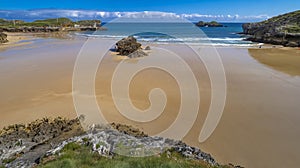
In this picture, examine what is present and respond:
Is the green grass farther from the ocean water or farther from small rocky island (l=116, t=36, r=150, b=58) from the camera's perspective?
small rocky island (l=116, t=36, r=150, b=58)

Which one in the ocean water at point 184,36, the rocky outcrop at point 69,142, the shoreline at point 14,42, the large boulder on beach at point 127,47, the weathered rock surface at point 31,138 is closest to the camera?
the rocky outcrop at point 69,142

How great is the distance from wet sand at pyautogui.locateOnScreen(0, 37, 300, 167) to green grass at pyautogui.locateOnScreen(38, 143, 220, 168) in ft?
6.66

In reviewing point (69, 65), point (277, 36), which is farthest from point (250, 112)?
point (277, 36)

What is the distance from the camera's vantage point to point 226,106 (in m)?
9.52

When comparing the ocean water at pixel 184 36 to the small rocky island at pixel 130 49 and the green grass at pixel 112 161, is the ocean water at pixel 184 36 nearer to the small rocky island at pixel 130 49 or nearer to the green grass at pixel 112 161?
the small rocky island at pixel 130 49

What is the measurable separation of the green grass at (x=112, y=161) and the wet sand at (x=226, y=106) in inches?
79.9

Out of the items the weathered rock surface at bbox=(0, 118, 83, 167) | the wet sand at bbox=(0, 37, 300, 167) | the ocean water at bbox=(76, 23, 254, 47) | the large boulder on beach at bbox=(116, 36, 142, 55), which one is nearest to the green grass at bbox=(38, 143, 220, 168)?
the weathered rock surface at bbox=(0, 118, 83, 167)

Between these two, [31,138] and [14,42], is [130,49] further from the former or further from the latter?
[14,42]

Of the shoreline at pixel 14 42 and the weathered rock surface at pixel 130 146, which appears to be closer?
the weathered rock surface at pixel 130 146

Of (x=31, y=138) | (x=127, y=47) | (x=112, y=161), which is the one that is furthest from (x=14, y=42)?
(x=112, y=161)

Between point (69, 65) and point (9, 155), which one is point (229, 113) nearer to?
point (9, 155)

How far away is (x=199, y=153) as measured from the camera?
5336 mm

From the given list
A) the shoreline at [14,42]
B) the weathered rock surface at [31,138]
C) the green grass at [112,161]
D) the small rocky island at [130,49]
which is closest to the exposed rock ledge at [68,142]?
the weathered rock surface at [31,138]

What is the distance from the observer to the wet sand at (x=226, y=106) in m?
6.51
